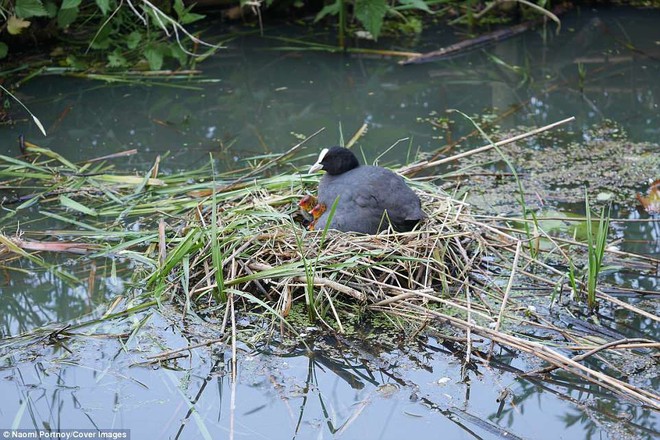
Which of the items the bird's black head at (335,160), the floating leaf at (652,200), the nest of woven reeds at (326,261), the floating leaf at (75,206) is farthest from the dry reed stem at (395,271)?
the floating leaf at (652,200)

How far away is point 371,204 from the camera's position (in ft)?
12.1

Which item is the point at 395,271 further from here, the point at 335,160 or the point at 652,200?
the point at 652,200

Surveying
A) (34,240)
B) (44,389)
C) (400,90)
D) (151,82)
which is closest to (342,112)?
(400,90)

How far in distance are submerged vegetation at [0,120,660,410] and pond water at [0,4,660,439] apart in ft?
0.37

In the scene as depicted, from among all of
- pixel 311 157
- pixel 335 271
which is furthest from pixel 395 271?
pixel 311 157

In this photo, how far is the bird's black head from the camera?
386 centimetres

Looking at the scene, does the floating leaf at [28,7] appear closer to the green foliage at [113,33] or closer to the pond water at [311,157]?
the green foliage at [113,33]

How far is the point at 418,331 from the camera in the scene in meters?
3.26

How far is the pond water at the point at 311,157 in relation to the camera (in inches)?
114

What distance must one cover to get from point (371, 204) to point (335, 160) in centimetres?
31

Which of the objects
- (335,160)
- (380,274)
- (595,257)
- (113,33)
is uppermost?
(113,33)

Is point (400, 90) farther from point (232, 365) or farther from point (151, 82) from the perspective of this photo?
point (232, 365)

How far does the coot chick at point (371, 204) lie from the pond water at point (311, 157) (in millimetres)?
611

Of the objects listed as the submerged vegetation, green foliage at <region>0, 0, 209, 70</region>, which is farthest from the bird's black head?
green foliage at <region>0, 0, 209, 70</region>
